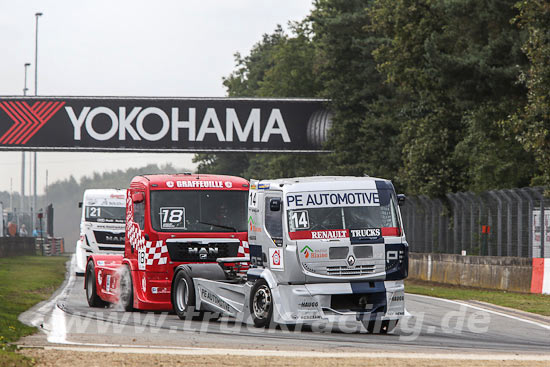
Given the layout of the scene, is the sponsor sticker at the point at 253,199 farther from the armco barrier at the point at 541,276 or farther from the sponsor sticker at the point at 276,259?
the armco barrier at the point at 541,276

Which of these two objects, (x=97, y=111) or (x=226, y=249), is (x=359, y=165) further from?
(x=226, y=249)

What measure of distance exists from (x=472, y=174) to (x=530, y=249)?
14103mm

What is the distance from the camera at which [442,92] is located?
38844 mm

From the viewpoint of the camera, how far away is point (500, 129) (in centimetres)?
3869

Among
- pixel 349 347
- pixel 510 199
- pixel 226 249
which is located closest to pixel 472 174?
pixel 510 199

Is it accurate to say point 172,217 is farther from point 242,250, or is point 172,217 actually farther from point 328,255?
point 328,255

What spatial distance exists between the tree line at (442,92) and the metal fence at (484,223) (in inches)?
70.4

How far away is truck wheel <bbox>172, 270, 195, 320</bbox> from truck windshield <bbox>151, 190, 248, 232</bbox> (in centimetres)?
113

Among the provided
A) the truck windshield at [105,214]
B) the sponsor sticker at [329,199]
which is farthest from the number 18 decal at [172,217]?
the truck windshield at [105,214]

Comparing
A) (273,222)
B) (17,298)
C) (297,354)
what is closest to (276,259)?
(273,222)

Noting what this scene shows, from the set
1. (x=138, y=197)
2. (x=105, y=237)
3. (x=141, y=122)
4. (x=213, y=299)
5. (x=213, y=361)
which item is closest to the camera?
(x=213, y=361)

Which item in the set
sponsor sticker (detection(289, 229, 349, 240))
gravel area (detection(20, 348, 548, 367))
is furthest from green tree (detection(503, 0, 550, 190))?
gravel area (detection(20, 348, 548, 367))

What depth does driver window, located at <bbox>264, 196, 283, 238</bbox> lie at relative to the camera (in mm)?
14797

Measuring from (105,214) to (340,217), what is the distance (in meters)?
18.0
